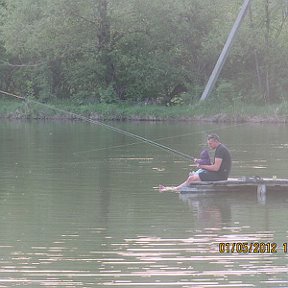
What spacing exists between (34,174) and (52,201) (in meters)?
4.82

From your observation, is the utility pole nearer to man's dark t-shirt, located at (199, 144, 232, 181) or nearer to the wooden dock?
man's dark t-shirt, located at (199, 144, 232, 181)

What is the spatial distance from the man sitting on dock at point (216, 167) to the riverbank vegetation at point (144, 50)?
Answer: 31637 millimetres

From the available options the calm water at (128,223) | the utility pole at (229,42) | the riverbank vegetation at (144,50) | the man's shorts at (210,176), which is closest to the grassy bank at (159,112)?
the riverbank vegetation at (144,50)

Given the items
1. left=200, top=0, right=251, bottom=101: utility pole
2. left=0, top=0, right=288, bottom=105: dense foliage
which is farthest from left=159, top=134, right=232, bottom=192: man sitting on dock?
left=0, top=0, right=288, bottom=105: dense foliage

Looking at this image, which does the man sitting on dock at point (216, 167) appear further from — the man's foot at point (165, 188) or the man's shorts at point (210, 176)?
the man's foot at point (165, 188)

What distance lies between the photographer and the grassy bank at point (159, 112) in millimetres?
47438

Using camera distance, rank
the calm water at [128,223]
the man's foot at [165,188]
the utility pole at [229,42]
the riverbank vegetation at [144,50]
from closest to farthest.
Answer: the calm water at [128,223], the man's foot at [165,188], the utility pole at [229,42], the riverbank vegetation at [144,50]

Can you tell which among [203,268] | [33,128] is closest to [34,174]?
[203,268]

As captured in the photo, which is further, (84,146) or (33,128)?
(33,128)

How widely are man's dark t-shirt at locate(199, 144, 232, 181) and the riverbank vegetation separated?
104ft

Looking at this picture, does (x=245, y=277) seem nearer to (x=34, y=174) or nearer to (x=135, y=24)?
(x=34, y=174)

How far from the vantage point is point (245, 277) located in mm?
11828

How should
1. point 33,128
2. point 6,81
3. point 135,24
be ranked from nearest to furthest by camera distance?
point 33,128
point 135,24
point 6,81

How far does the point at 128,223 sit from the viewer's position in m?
15.9
